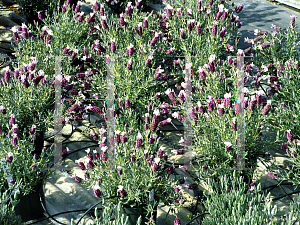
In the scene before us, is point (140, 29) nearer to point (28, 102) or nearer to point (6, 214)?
point (28, 102)

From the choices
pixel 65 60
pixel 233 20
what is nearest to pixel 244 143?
pixel 65 60

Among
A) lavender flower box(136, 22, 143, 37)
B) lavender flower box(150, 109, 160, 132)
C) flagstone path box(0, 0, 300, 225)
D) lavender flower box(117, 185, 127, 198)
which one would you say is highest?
lavender flower box(136, 22, 143, 37)

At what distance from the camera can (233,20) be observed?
5.46m

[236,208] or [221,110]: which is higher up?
[221,110]

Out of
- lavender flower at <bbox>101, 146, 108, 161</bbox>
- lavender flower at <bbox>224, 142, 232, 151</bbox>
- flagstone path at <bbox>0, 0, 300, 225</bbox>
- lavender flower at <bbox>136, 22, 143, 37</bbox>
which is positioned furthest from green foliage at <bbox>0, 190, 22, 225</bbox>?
lavender flower at <bbox>136, 22, 143, 37</bbox>

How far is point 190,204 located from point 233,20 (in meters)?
3.19

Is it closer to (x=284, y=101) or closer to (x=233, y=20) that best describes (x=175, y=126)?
(x=284, y=101)

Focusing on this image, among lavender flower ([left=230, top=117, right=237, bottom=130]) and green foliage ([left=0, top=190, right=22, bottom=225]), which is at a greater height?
lavender flower ([left=230, top=117, right=237, bottom=130])

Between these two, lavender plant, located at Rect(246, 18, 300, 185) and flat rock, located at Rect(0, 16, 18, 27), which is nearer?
lavender plant, located at Rect(246, 18, 300, 185)

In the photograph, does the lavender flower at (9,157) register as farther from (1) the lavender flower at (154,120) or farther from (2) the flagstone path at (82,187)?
(1) the lavender flower at (154,120)

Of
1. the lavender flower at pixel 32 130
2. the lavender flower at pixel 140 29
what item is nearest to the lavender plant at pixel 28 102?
the lavender flower at pixel 32 130

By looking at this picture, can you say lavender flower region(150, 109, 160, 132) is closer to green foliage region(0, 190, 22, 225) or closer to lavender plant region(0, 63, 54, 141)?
lavender plant region(0, 63, 54, 141)

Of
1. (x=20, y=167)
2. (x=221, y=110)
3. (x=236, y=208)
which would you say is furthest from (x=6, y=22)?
(x=236, y=208)

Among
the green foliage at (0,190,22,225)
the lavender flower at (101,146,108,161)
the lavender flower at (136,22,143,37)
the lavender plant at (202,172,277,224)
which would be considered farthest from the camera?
the lavender flower at (136,22,143,37)
